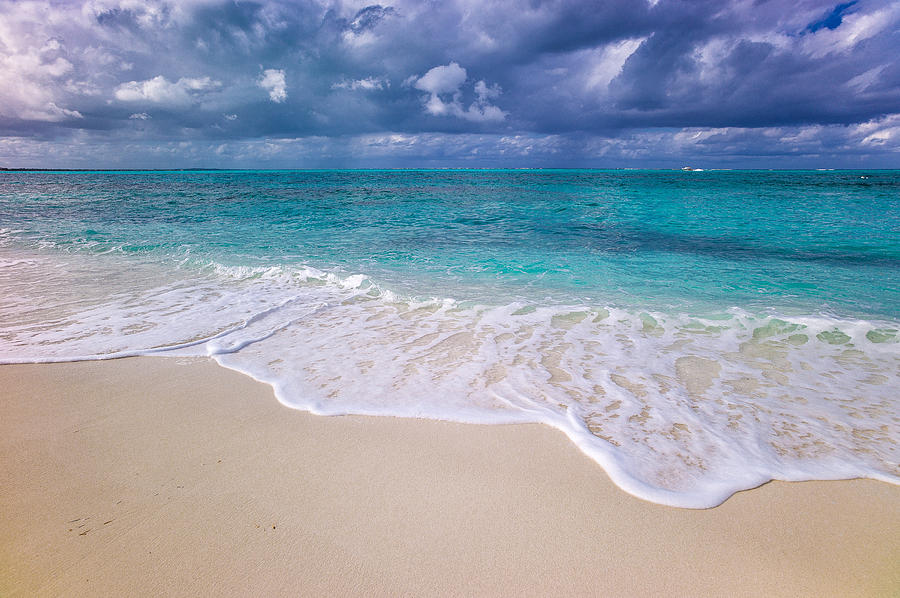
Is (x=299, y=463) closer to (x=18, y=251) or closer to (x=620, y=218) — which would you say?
(x=18, y=251)

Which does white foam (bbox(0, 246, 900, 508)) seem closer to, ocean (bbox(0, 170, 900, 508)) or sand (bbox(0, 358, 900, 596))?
ocean (bbox(0, 170, 900, 508))

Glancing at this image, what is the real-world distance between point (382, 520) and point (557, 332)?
12.5 ft

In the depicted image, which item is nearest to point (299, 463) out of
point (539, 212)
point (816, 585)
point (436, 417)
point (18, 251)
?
point (436, 417)

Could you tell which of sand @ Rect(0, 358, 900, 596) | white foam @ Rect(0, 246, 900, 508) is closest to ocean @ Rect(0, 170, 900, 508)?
white foam @ Rect(0, 246, 900, 508)

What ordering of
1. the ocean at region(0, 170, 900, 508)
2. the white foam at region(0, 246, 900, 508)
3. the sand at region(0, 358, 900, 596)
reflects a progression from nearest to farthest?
the sand at region(0, 358, 900, 596), the white foam at region(0, 246, 900, 508), the ocean at region(0, 170, 900, 508)

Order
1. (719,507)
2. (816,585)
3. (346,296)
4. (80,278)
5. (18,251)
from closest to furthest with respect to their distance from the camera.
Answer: (816,585) → (719,507) → (346,296) → (80,278) → (18,251)

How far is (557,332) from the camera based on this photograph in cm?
580

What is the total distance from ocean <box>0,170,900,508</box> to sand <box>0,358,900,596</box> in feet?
0.94

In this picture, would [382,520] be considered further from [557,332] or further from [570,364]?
[557,332]

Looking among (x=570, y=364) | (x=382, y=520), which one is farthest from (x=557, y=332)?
(x=382, y=520)

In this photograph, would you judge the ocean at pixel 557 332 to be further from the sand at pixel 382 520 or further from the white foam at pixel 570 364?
the sand at pixel 382 520

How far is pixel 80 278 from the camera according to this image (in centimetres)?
866

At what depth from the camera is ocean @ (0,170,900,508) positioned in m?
3.45

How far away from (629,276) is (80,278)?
423 inches
